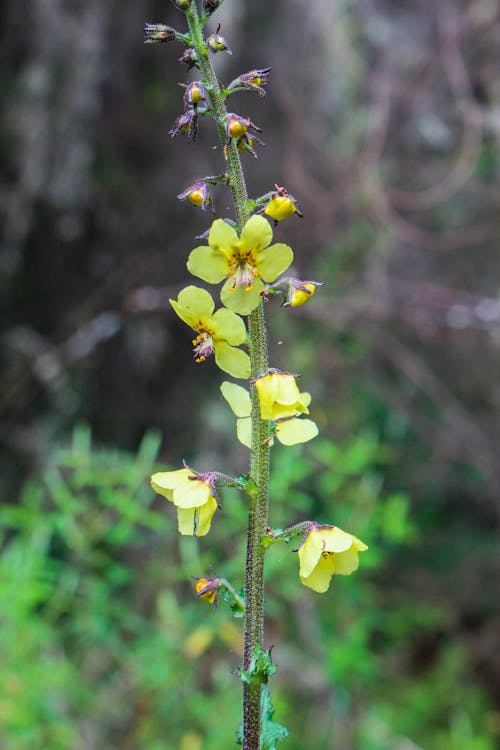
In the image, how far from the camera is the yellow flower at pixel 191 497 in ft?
3.82

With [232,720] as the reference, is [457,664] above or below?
above

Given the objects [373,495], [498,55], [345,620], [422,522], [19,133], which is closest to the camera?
[373,495]

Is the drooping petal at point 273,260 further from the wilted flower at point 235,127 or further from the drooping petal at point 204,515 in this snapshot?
the drooping petal at point 204,515

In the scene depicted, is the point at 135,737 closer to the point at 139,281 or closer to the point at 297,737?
the point at 297,737

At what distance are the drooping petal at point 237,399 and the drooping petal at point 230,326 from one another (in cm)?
12

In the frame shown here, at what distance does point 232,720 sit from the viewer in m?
2.51

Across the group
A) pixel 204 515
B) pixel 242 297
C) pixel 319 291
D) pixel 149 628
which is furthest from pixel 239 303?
pixel 319 291

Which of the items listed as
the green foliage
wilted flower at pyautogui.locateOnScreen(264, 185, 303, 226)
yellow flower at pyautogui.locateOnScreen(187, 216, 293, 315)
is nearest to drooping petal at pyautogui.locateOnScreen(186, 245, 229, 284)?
yellow flower at pyautogui.locateOnScreen(187, 216, 293, 315)

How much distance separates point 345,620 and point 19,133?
9.93ft

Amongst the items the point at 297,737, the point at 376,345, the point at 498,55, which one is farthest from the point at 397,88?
the point at 297,737

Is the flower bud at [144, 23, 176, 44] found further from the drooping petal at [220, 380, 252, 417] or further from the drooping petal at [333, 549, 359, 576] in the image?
the drooping petal at [333, 549, 359, 576]

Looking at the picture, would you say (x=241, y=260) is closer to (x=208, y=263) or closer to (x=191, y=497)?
(x=208, y=263)

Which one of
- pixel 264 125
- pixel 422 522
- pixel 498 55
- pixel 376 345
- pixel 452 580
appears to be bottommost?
pixel 452 580

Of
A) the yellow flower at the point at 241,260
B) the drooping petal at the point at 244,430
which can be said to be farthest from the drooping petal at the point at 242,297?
the drooping petal at the point at 244,430
